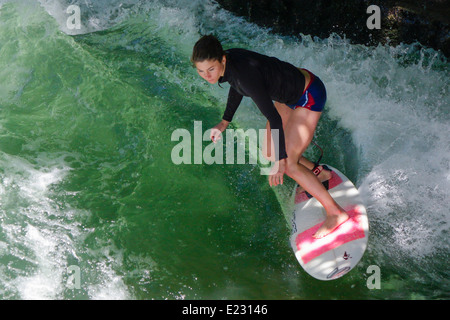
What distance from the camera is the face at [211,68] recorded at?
287 centimetres

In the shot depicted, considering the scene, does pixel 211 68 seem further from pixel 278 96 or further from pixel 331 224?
pixel 331 224

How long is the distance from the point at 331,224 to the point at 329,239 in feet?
0.38

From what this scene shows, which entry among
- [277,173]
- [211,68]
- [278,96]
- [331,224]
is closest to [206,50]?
[211,68]

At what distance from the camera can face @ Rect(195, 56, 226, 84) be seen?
2865 millimetres

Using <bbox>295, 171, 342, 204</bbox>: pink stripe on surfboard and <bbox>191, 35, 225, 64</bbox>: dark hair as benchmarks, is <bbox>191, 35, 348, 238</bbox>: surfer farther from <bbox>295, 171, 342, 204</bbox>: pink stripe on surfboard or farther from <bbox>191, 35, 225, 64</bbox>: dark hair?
<bbox>295, 171, 342, 204</bbox>: pink stripe on surfboard

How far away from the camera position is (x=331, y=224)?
351cm

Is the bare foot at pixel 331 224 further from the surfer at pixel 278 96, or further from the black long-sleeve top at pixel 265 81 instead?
the black long-sleeve top at pixel 265 81

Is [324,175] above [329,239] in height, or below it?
above

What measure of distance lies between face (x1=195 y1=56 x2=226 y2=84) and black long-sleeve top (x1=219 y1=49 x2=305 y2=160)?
0.19 ft

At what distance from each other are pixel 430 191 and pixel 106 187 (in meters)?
2.85

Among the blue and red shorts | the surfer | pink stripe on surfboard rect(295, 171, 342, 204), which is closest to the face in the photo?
the surfer

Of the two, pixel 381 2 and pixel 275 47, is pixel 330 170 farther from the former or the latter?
pixel 381 2
